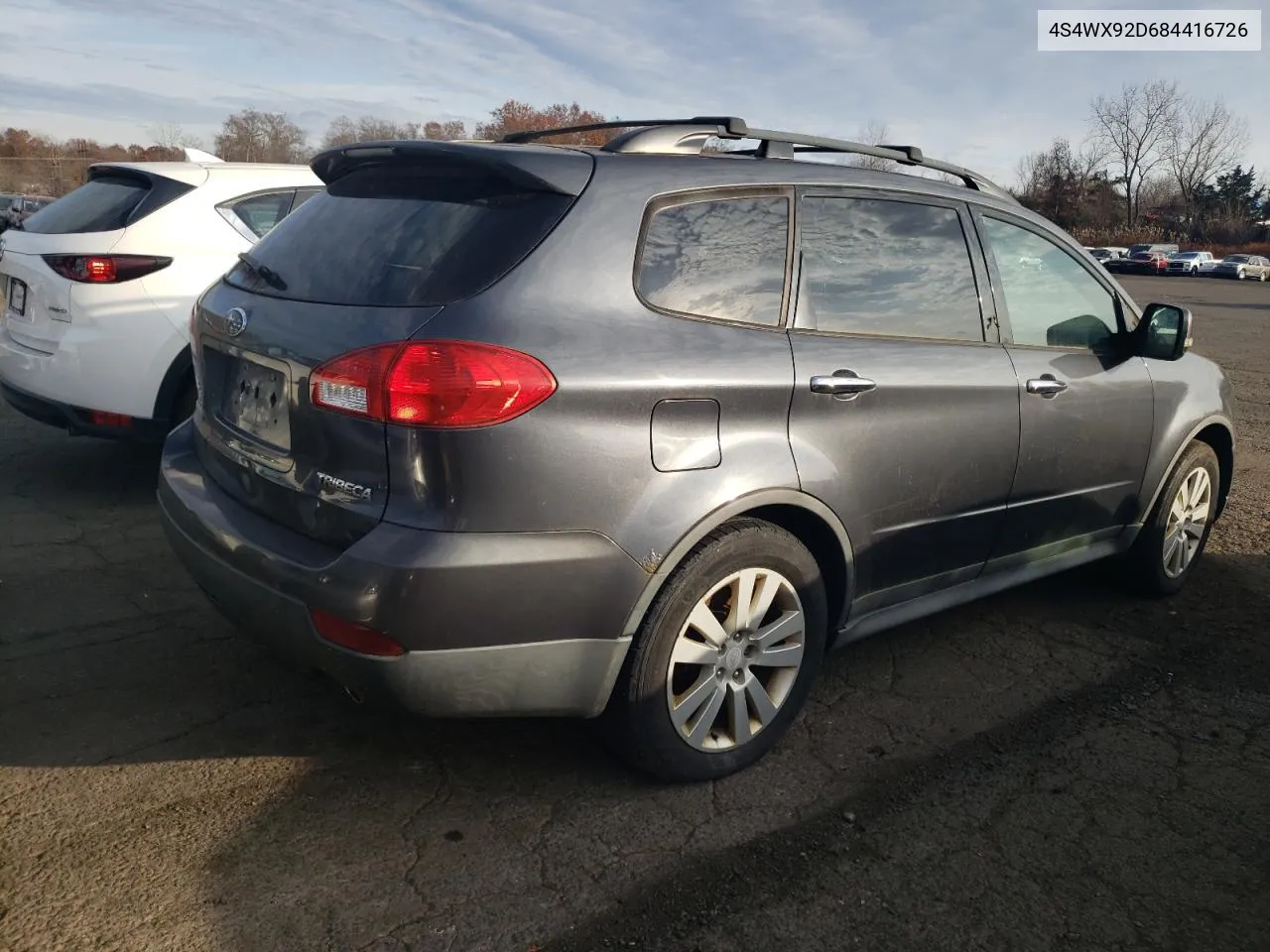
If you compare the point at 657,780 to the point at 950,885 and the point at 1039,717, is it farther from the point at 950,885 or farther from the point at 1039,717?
the point at 1039,717

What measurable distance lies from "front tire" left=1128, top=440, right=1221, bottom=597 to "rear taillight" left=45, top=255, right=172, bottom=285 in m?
4.72

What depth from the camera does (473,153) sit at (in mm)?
2746

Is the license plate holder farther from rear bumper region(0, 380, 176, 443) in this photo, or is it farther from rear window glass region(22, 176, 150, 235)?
rear window glass region(22, 176, 150, 235)

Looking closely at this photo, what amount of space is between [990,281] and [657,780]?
2.10 meters

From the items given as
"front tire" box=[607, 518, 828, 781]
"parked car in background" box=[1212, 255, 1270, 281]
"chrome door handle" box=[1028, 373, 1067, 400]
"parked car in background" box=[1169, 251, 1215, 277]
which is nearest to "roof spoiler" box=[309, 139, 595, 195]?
"front tire" box=[607, 518, 828, 781]

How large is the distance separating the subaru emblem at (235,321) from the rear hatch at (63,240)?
7.78 ft

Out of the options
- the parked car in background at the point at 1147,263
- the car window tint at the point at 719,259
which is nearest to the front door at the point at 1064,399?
the car window tint at the point at 719,259

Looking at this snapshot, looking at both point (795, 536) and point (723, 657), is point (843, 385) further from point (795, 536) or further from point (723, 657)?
point (723, 657)

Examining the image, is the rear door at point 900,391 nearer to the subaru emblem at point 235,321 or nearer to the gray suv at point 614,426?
the gray suv at point 614,426

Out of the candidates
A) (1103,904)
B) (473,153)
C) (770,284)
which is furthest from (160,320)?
(1103,904)

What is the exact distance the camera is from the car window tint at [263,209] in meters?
5.40

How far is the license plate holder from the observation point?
8.93ft

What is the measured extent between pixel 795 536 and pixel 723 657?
0.43 m

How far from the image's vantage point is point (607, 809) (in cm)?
286
